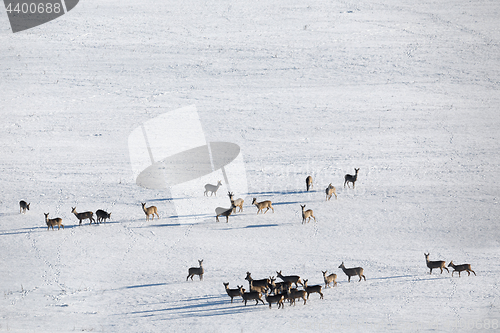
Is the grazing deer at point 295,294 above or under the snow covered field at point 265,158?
under

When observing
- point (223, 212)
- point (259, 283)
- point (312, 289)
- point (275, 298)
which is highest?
point (223, 212)

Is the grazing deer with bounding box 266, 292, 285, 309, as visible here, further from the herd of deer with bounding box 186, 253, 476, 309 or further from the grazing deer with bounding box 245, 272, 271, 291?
the grazing deer with bounding box 245, 272, 271, 291

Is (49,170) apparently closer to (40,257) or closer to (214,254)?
(40,257)

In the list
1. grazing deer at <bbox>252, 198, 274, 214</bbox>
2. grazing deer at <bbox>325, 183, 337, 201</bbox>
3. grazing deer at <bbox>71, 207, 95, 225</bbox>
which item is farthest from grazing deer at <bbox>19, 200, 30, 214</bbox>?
grazing deer at <bbox>325, 183, 337, 201</bbox>

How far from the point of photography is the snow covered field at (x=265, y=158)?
14138 mm

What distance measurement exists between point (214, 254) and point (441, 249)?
20.8 feet

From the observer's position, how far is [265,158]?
24.8m

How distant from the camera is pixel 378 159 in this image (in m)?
24.5

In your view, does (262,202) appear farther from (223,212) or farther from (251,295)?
(251,295)

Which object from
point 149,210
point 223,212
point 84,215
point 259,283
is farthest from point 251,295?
point 84,215

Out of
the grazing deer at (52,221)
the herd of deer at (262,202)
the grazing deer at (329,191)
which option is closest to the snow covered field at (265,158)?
the grazing deer at (52,221)

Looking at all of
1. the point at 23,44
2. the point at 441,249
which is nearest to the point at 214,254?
the point at 441,249

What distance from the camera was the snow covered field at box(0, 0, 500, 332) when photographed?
46.4 feet

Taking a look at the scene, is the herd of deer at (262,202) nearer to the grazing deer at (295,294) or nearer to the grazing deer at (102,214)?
the grazing deer at (102,214)
